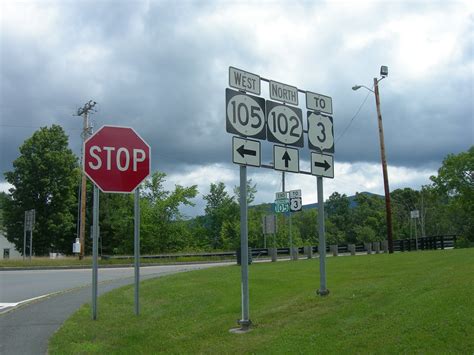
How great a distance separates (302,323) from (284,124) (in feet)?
11.7

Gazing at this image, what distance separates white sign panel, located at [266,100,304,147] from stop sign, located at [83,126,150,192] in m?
2.31

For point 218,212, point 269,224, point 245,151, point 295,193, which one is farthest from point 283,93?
point 218,212

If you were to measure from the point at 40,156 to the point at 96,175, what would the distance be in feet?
159

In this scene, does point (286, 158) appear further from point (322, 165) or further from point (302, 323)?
point (302, 323)

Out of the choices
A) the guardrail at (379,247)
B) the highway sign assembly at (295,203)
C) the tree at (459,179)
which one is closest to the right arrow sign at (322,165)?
the highway sign assembly at (295,203)

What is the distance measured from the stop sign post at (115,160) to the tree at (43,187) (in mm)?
47080

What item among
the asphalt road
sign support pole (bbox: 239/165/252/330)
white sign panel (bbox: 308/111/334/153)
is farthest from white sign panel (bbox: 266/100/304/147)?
the asphalt road

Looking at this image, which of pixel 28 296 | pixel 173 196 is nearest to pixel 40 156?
pixel 173 196

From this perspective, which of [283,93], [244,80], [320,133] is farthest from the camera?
[320,133]

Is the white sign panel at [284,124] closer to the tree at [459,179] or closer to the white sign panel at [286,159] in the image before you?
the white sign panel at [286,159]

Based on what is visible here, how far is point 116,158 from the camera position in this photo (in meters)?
8.90

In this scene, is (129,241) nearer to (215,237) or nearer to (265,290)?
(215,237)

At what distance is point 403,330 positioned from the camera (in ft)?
19.4

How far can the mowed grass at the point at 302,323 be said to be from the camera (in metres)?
5.76
